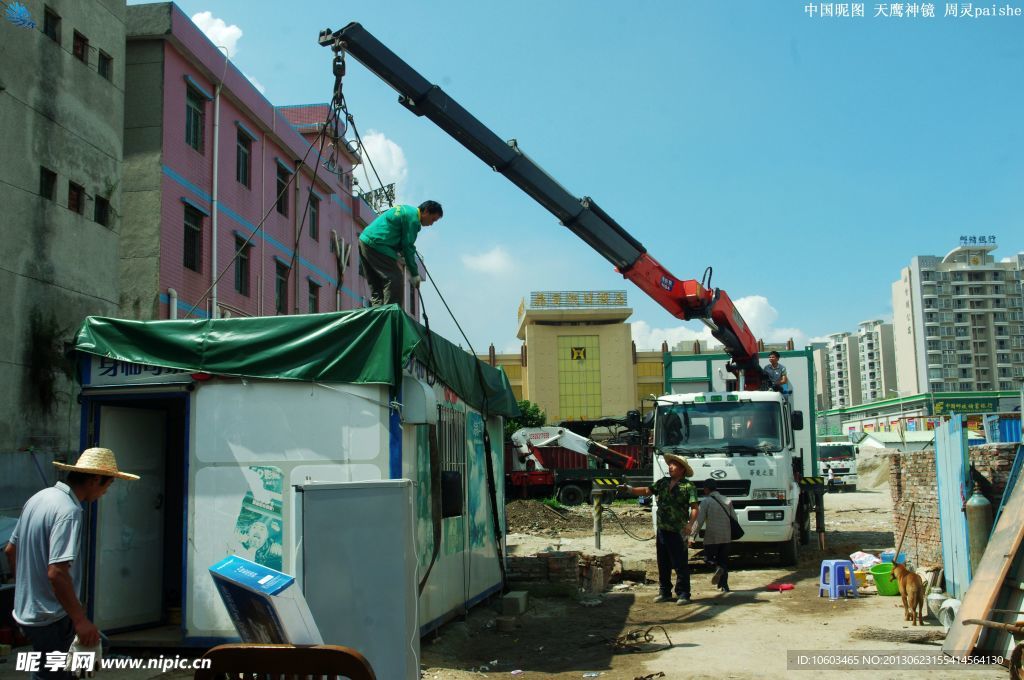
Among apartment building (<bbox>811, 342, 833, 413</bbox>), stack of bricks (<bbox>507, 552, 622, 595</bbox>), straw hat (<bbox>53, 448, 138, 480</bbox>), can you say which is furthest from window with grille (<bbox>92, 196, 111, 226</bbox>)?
apartment building (<bbox>811, 342, 833, 413</bbox>)

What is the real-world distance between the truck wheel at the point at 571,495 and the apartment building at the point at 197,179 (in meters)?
10.8

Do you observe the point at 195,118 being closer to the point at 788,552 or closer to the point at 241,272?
the point at 241,272

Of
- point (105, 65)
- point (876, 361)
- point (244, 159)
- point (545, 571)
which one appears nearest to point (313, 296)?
point (244, 159)

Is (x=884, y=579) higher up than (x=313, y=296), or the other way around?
(x=313, y=296)

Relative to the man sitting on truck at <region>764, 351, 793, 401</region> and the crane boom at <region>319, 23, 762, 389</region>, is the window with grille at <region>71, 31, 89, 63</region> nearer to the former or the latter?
the crane boom at <region>319, 23, 762, 389</region>

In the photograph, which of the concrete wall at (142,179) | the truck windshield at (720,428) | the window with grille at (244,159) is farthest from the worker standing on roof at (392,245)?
the window with grille at (244,159)

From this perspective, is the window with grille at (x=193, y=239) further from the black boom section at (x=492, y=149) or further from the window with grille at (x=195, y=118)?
the black boom section at (x=492, y=149)

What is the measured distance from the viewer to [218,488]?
7.67 metres

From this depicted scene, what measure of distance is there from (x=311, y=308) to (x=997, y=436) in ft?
71.0

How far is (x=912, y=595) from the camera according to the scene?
8914mm

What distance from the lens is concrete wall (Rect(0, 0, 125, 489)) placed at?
14.8 metres

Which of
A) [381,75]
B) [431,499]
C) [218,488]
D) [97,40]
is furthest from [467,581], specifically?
[97,40]

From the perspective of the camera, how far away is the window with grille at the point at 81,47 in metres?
17.0

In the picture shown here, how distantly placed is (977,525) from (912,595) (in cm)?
97
